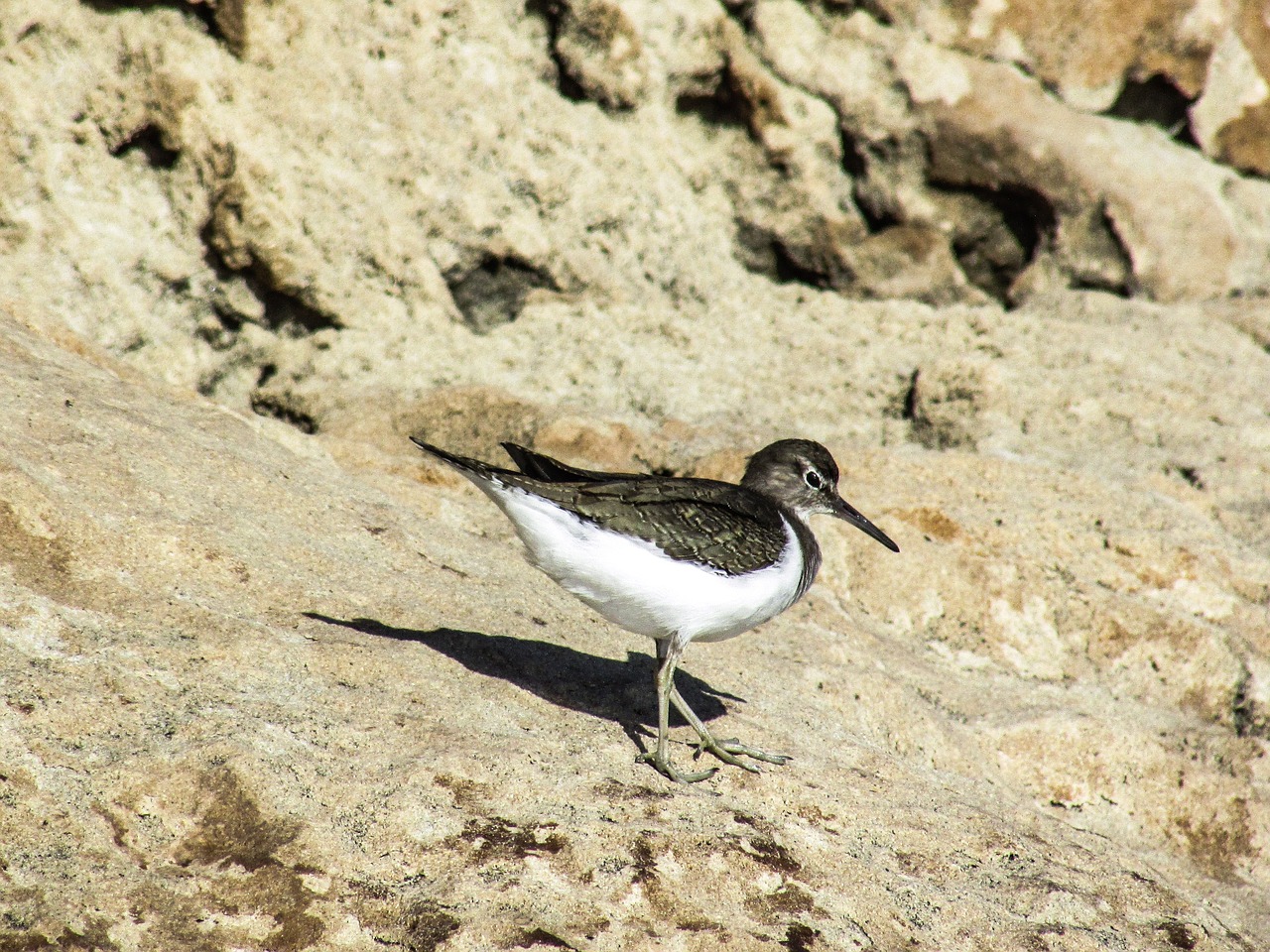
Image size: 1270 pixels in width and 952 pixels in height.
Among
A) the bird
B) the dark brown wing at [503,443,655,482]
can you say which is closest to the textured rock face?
the bird

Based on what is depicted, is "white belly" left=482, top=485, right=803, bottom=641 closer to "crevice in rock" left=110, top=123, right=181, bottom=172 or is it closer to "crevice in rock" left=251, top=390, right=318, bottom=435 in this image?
"crevice in rock" left=251, top=390, right=318, bottom=435

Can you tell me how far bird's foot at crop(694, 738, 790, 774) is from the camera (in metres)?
4.87

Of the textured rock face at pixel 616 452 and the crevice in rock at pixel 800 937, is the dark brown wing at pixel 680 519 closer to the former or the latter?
the textured rock face at pixel 616 452

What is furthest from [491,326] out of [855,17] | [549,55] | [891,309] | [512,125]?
[855,17]

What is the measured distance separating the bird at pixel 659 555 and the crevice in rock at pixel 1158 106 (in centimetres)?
574

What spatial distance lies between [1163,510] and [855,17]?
4282 mm

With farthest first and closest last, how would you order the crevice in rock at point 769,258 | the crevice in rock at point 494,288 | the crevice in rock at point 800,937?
1. the crevice in rock at point 769,258
2. the crevice in rock at point 494,288
3. the crevice in rock at point 800,937

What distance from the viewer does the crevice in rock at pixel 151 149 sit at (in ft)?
23.5

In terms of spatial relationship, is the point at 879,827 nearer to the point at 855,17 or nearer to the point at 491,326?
the point at 491,326

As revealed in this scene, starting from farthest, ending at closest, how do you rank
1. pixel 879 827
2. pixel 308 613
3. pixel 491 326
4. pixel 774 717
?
pixel 491 326
pixel 774 717
pixel 308 613
pixel 879 827

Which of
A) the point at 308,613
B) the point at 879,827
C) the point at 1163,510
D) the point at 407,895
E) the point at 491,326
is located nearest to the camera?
the point at 407,895

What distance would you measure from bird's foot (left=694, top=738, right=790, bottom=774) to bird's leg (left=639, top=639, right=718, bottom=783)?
76mm

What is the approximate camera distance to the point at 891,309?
27.5 ft

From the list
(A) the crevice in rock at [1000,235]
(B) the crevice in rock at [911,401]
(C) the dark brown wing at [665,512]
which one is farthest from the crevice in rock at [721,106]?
(C) the dark brown wing at [665,512]
